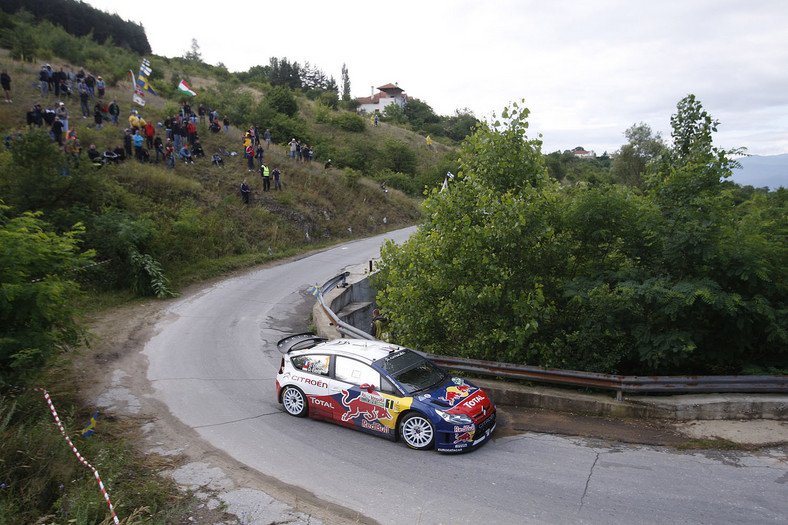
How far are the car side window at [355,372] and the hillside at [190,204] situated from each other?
1162 centimetres

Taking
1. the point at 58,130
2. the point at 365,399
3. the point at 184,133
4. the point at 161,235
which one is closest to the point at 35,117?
the point at 58,130

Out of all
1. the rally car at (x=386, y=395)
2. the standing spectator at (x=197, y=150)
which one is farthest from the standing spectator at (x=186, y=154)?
the rally car at (x=386, y=395)

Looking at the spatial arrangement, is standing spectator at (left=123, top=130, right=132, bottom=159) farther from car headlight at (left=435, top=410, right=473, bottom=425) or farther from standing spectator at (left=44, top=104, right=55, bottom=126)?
car headlight at (left=435, top=410, right=473, bottom=425)

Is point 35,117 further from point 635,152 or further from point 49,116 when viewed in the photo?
point 635,152

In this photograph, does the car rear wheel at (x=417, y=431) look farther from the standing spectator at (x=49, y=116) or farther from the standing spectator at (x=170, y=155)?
the standing spectator at (x=49, y=116)

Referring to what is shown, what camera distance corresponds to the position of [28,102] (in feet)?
80.5

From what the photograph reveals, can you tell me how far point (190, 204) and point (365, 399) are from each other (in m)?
17.3

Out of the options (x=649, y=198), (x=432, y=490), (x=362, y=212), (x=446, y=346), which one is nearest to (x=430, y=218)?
(x=446, y=346)

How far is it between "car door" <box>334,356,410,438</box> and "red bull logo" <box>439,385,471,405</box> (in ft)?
2.19

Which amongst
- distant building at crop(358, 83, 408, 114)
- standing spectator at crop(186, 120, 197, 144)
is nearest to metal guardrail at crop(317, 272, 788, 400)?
standing spectator at crop(186, 120, 197, 144)

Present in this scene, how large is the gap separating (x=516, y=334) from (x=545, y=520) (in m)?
4.34

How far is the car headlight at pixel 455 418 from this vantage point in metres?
7.39

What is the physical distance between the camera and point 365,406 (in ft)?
26.6

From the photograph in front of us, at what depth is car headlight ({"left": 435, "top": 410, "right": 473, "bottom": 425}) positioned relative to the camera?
291 inches
